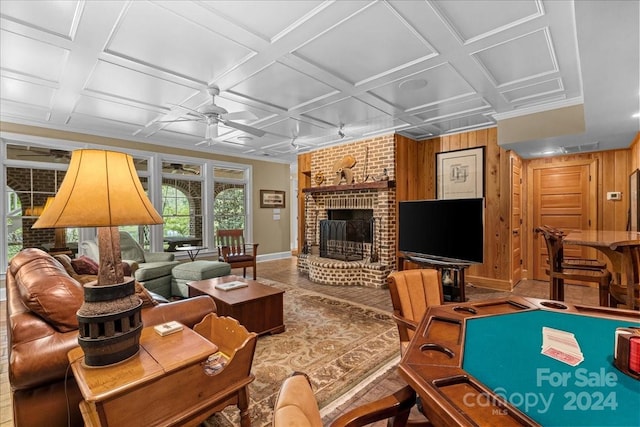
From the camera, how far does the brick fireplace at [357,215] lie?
498 cm

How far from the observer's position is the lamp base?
4.04 ft

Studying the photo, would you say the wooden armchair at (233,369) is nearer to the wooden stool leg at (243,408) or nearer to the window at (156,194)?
the wooden stool leg at (243,408)

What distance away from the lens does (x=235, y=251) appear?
18.3 ft

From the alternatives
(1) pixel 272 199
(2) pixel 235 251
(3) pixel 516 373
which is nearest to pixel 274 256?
(1) pixel 272 199

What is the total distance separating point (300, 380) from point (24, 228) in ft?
19.4

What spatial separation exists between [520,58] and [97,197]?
11.0 ft

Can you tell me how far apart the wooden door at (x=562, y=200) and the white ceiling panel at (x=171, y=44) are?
5.23 metres

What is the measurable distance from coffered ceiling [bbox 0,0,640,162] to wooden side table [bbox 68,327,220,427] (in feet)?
7.07

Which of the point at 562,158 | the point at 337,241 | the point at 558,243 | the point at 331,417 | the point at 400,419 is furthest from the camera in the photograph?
the point at 337,241

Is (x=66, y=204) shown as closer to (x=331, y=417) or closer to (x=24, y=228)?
(x=331, y=417)

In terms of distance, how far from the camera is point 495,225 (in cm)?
465

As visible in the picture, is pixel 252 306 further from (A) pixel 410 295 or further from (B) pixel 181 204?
(B) pixel 181 204

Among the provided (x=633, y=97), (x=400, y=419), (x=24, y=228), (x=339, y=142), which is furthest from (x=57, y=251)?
(x=633, y=97)

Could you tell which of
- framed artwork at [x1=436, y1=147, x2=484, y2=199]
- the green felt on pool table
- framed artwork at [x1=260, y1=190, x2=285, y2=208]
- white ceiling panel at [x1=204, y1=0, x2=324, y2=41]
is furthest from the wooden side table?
framed artwork at [x1=260, y1=190, x2=285, y2=208]
